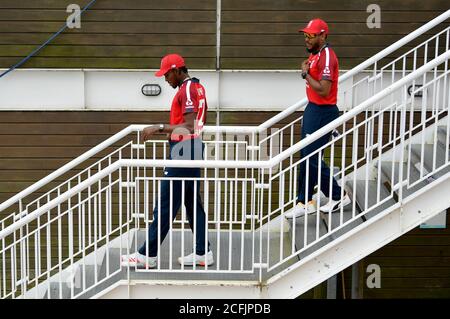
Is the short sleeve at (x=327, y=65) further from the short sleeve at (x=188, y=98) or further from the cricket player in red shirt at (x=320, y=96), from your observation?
the short sleeve at (x=188, y=98)

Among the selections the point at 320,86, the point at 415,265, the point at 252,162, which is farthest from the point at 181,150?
the point at 415,265

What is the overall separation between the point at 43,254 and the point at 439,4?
5.13m

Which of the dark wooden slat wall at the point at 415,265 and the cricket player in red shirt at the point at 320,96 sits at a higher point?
the cricket player in red shirt at the point at 320,96

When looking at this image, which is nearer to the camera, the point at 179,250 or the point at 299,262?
the point at 299,262

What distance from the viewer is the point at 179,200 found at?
5910 mm

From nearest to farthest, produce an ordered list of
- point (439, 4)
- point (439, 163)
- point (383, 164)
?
1. point (439, 163)
2. point (383, 164)
3. point (439, 4)

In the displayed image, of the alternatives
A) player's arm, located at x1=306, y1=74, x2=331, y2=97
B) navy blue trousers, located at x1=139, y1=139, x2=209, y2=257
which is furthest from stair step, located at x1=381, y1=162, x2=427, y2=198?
navy blue trousers, located at x1=139, y1=139, x2=209, y2=257

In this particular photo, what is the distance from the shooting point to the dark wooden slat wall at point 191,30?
8203 millimetres

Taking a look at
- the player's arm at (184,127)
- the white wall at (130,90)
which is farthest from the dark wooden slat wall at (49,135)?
the player's arm at (184,127)

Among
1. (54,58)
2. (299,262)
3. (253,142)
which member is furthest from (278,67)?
(299,262)

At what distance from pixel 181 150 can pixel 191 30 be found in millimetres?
2617

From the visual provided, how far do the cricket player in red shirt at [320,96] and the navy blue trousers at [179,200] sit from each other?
0.74 metres

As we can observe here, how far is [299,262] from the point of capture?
575 centimetres
